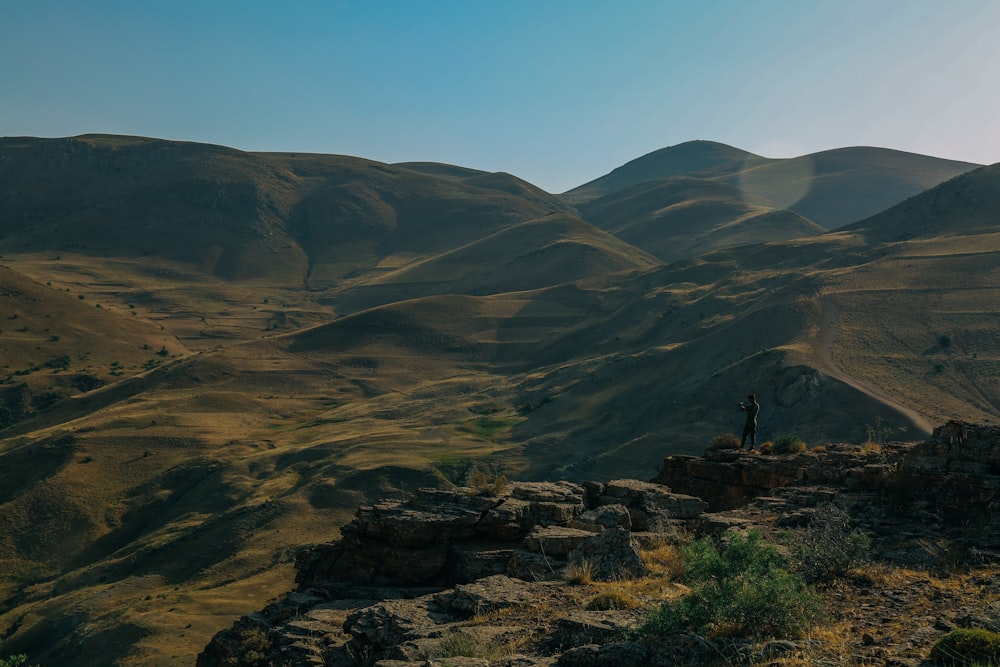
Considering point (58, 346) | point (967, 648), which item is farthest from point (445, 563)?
point (58, 346)

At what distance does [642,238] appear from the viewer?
192 metres

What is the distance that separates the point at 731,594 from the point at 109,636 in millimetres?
34154

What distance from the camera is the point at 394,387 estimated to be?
91.6 metres

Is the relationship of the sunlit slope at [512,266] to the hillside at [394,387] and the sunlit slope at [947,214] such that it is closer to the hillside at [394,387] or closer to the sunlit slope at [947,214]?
the hillside at [394,387]

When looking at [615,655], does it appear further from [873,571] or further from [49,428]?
[49,428]

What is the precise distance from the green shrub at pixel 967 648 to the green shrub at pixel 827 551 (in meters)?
3.30

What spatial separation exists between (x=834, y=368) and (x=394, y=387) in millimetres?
50832

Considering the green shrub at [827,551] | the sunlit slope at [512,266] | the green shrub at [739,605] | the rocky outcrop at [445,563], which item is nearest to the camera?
the green shrub at [739,605]

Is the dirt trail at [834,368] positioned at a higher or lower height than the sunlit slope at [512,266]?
lower

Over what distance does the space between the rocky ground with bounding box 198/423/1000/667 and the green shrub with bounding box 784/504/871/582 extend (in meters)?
0.23

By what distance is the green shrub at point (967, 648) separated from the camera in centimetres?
671

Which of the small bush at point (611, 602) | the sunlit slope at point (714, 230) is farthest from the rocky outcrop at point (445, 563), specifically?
the sunlit slope at point (714, 230)

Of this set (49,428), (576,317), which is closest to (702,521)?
Answer: (49,428)

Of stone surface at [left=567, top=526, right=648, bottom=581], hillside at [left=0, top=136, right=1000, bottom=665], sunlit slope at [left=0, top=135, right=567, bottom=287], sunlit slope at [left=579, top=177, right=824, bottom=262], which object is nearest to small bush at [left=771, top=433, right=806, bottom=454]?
stone surface at [left=567, top=526, right=648, bottom=581]
